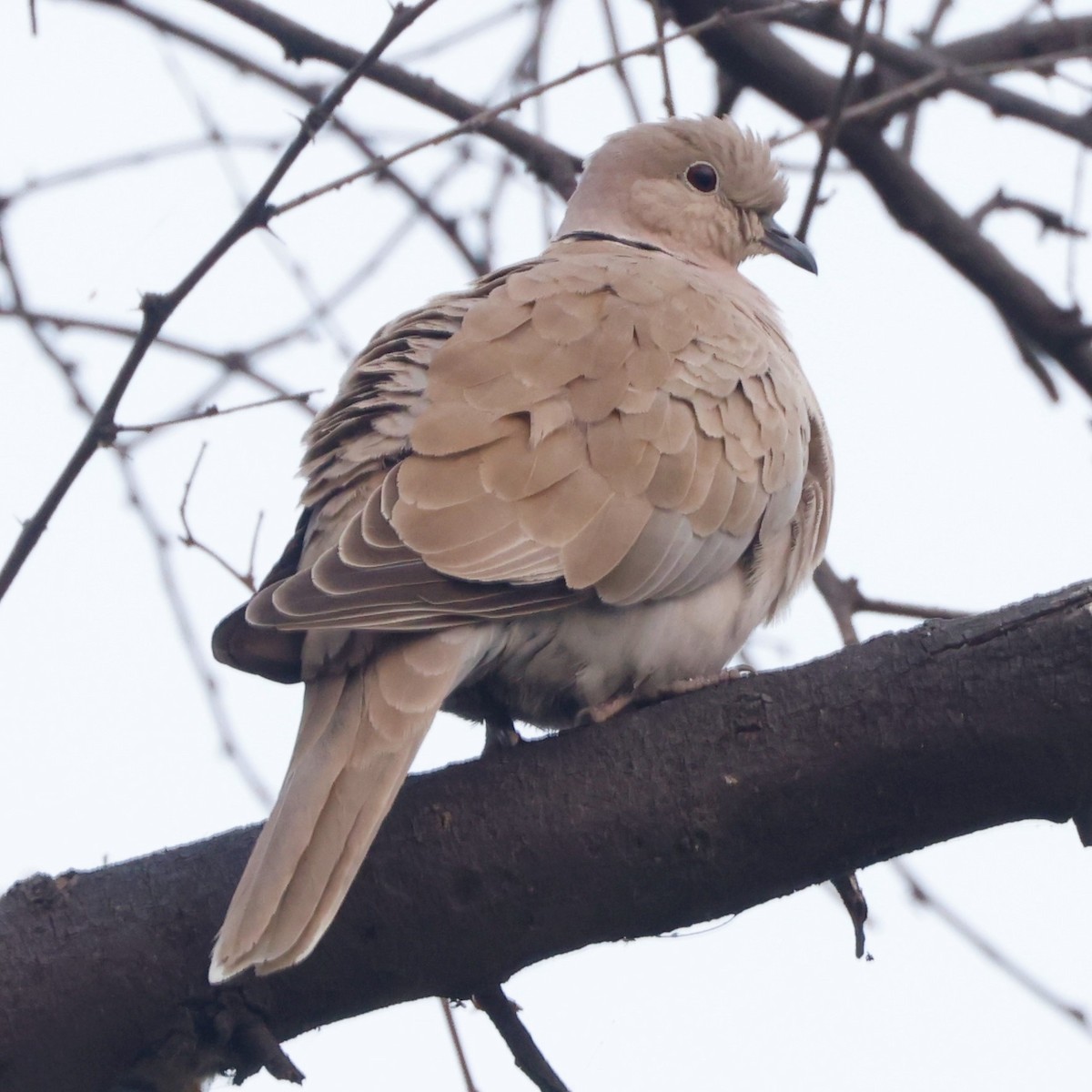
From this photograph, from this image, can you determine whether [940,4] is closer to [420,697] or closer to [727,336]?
[727,336]

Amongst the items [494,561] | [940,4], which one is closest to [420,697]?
[494,561]

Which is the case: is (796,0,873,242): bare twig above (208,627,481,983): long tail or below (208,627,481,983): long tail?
above

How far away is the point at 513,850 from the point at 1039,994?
1448mm

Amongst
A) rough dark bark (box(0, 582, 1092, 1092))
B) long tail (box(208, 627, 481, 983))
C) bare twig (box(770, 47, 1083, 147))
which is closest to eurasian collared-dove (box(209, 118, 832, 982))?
long tail (box(208, 627, 481, 983))

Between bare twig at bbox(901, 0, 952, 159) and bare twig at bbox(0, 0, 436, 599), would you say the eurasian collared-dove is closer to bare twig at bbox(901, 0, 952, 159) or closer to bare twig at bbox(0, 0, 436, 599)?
bare twig at bbox(0, 0, 436, 599)

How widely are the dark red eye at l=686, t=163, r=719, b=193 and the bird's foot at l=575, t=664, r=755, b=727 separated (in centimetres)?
168

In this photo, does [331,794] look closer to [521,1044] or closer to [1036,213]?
[521,1044]

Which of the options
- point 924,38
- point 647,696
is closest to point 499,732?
point 647,696

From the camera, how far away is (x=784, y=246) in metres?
3.93

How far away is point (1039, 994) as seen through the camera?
304 cm

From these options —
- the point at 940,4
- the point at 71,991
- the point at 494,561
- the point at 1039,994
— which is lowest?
the point at 1039,994

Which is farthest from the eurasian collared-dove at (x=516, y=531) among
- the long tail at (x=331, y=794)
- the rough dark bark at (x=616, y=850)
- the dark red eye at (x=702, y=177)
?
the dark red eye at (x=702, y=177)

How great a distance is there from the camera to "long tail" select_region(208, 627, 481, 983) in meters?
1.93

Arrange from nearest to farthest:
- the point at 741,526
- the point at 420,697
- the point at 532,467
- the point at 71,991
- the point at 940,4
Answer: the point at 71,991 → the point at 420,697 → the point at 532,467 → the point at 741,526 → the point at 940,4
